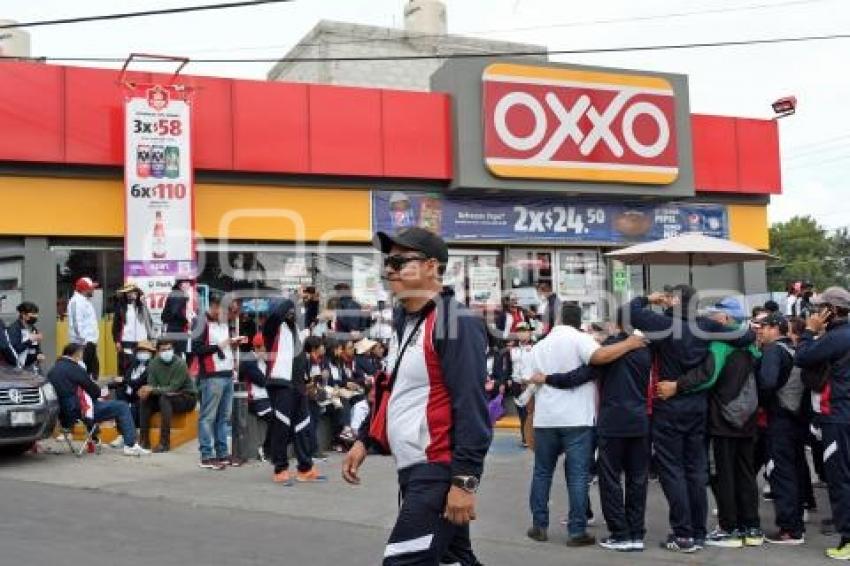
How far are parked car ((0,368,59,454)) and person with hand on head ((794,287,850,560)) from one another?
28.0ft

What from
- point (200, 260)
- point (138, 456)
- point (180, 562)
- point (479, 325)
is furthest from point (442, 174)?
point (479, 325)

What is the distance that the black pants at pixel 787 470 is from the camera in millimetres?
7828

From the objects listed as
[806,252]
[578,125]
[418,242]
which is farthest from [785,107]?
[806,252]

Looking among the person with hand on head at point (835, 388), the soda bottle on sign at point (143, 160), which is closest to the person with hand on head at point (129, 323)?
the soda bottle on sign at point (143, 160)

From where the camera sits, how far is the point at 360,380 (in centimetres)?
1411

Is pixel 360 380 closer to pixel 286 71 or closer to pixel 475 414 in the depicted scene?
pixel 475 414

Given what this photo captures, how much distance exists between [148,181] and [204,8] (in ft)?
14.3

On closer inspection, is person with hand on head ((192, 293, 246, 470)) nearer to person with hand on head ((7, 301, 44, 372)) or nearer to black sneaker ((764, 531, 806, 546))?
person with hand on head ((7, 301, 44, 372))

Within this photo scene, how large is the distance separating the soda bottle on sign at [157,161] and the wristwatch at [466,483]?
13241 millimetres

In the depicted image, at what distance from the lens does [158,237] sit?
16109mm

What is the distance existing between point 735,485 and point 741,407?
0.67m

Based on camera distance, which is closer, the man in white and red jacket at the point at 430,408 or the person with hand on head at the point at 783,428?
the man in white and red jacket at the point at 430,408

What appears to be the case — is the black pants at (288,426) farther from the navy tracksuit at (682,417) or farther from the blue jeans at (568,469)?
the navy tracksuit at (682,417)

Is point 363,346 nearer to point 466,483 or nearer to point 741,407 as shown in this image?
point 741,407
